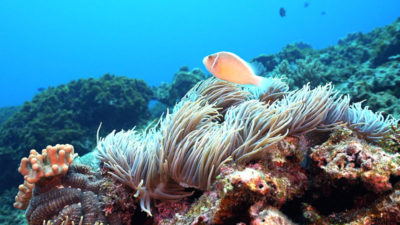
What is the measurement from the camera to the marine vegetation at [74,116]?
376 inches

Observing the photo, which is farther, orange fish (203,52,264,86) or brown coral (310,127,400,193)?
orange fish (203,52,264,86)

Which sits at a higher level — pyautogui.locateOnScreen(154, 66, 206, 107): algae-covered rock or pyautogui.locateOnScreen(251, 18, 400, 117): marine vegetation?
pyautogui.locateOnScreen(154, 66, 206, 107): algae-covered rock

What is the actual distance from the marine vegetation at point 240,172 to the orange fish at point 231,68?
393 millimetres

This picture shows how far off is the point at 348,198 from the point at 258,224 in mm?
747

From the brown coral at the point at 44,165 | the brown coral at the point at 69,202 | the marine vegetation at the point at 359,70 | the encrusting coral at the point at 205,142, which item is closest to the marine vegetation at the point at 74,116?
the marine vegetation at the point at 359,70

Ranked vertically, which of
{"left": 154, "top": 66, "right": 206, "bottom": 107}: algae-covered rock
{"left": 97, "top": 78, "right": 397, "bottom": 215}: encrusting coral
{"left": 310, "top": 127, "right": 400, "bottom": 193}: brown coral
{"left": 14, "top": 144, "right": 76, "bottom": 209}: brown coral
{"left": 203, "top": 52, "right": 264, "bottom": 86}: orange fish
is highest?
{"left": 154, "top": 66, "right": 206, "bottom": 107}: algae-covered rock

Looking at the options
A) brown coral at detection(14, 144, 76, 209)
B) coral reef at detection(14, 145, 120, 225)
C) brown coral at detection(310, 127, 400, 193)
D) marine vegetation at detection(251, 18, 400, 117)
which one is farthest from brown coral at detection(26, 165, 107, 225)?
marine vegetation at detection(251, 18, 400, 117)

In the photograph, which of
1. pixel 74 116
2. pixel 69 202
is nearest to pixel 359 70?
pixel 69 202

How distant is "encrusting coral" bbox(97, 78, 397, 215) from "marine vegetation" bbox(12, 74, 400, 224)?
0.4 inches

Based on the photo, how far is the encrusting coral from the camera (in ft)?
7.27

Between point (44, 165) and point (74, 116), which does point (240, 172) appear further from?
point (74, 116)

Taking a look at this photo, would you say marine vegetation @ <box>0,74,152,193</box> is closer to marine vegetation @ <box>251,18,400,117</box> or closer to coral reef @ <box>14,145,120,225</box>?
marine vegetation @ <box>251,18,400,117</box>

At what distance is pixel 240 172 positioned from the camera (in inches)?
65.3

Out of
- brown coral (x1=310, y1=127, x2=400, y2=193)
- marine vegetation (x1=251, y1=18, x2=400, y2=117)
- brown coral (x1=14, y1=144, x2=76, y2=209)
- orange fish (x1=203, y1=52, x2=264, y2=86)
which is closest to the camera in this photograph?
brown coral (x1=310, y1=127, x2=400, y2=193)
